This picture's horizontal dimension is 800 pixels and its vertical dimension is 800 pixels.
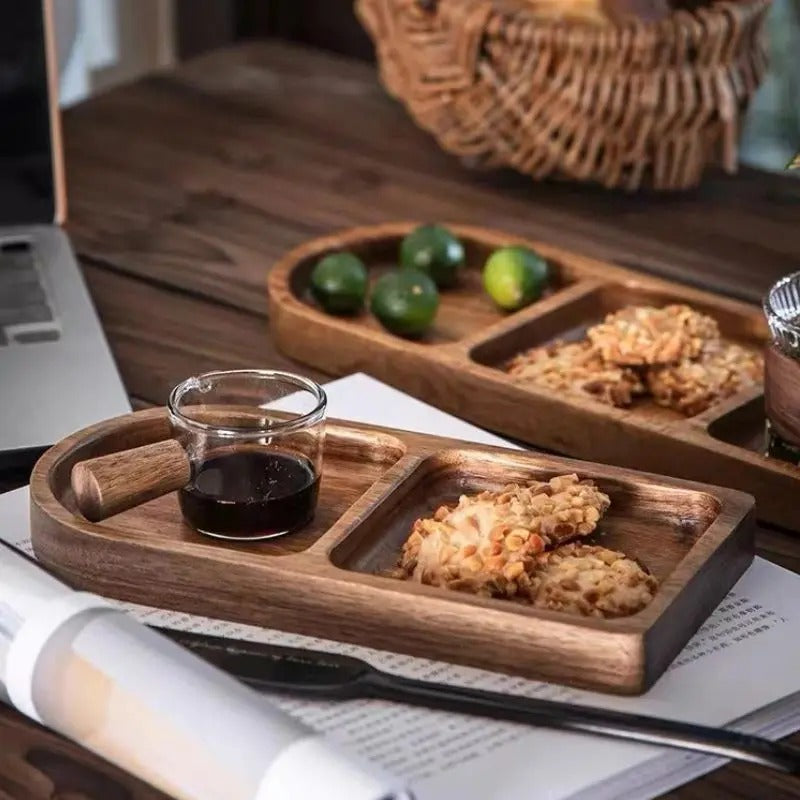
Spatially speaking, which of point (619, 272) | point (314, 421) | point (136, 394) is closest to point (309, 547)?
point (314, 421)

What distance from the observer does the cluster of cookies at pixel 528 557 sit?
0.89m

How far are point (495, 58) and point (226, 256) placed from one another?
13.0 inches

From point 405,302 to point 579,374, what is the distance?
0.55 ft

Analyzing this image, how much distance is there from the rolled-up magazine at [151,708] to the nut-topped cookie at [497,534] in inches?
6.9

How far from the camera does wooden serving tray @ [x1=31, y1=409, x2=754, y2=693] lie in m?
0.86

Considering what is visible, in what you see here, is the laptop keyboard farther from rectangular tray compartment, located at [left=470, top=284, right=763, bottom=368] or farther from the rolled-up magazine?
the rolled-up magazine

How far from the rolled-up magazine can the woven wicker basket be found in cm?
87

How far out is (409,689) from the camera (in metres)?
0.84

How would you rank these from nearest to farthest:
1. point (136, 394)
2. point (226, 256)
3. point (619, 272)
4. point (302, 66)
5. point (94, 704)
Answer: point (94, 704) → point (136, 394) → point (619, 272) → point (226, 256) → point (302, 66)

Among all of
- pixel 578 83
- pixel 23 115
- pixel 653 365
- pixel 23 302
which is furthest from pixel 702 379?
pixel 23 115

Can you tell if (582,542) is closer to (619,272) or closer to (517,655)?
(517,655)

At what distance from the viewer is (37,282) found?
1.39 m

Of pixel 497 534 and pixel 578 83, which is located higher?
pixel 578 83

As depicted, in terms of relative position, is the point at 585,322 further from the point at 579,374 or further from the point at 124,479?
the point at 124,479
